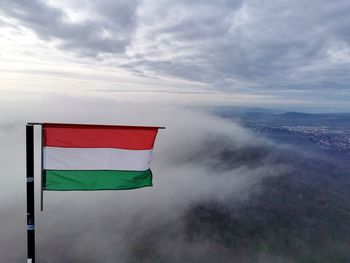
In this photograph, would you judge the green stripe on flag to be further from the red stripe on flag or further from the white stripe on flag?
the red stripe on flag

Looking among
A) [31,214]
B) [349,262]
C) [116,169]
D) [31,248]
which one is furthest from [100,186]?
[349,262]

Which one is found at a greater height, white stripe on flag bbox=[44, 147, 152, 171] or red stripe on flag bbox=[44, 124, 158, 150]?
red stripe on flag bbox=[44, 124, 158, 150]

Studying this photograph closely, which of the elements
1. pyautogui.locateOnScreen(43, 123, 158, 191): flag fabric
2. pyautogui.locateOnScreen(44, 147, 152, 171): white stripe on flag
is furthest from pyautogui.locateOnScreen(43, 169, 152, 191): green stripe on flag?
pyautogui.locateOnScreen(44, 147, 152, 171): white stripe on flag

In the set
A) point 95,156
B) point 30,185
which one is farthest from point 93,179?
point 30,185

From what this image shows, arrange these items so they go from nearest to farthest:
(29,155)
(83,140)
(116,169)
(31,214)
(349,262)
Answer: (29,155), (31,214), (83,140), (116,169), (349,262)

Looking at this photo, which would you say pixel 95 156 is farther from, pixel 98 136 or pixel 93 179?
pixel 93 179

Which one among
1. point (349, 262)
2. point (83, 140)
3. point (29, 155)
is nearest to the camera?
point (29, 155)

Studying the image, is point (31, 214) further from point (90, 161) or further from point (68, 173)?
point (90, 161)

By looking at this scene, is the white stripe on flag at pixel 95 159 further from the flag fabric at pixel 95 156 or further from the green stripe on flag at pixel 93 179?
the green stripe on flag at pixel 93 179

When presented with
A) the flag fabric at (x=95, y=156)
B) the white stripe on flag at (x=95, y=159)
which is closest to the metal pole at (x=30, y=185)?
the flag fabric at (x=95, y=156)

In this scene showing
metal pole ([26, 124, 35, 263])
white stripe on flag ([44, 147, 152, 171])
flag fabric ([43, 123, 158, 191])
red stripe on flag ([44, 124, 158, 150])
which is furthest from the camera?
white stripe on flag ([44, 147, 152, 171])
